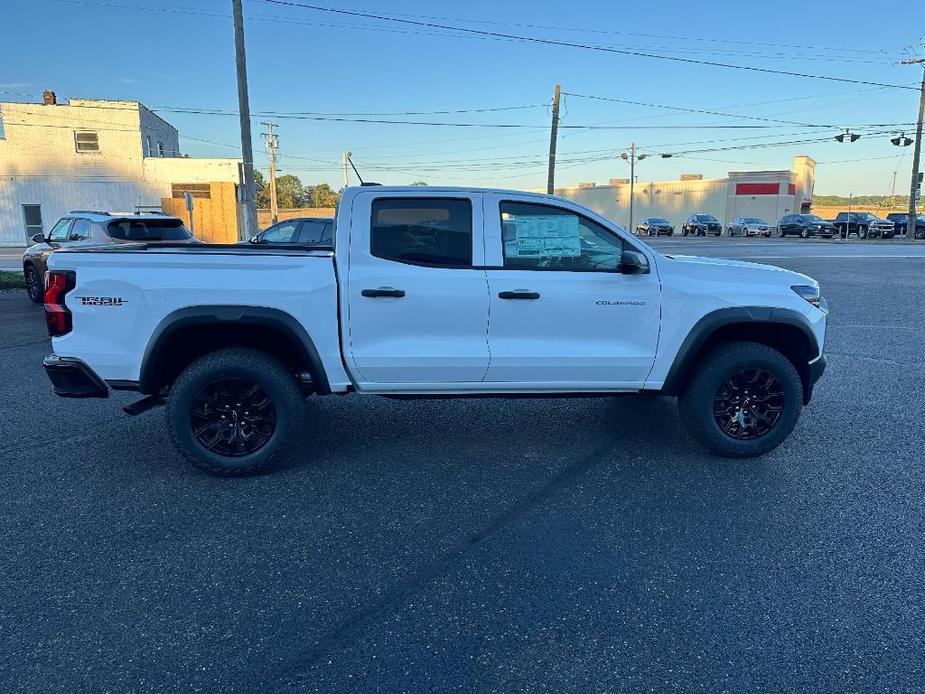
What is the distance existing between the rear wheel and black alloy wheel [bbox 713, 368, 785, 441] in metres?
12.1

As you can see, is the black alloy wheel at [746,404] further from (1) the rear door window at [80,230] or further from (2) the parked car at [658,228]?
(2) the parked car at [658,228]

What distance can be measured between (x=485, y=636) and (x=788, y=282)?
11.1 ft

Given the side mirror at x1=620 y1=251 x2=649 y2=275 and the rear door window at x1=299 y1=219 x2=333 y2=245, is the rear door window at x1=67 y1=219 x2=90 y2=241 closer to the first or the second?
the rear door window at x1=299 y1=219 x2=333 y2=245

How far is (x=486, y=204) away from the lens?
4.46 m

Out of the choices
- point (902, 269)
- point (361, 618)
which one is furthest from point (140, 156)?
point (361, 618)

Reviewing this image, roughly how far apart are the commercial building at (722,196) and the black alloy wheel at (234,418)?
60977 mm

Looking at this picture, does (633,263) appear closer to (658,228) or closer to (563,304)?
(563,304)

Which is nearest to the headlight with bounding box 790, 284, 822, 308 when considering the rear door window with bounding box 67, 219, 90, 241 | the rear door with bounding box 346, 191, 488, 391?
the rear door with bounding box 346, 191, 488, 391

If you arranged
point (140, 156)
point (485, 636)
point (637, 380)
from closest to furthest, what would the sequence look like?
point (485, 636) < point (637, 380) < point (140, 156)

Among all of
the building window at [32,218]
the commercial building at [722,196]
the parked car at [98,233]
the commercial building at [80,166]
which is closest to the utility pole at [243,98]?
the parked car at [98,233]

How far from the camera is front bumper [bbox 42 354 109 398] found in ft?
13.7

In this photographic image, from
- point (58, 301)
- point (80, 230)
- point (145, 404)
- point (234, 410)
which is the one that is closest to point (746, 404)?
point (234, 410)

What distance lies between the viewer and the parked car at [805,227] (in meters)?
44.7

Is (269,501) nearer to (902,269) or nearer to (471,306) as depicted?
(471,306)
